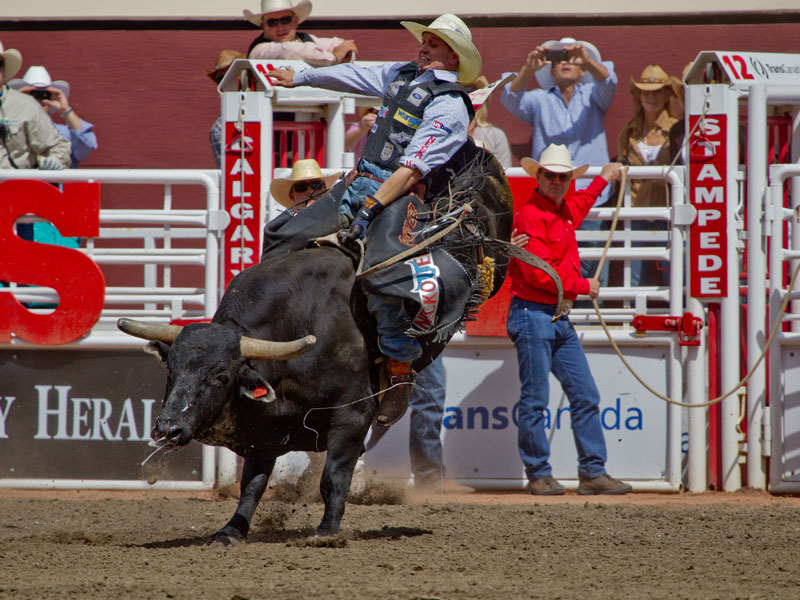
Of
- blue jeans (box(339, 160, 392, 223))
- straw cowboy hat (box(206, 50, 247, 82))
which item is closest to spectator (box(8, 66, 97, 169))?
straw cowboy hat (box(206, 50, 247, 82))

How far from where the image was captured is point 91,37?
11102 millimetres

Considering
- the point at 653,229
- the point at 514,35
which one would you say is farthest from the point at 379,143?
the point at 514,35

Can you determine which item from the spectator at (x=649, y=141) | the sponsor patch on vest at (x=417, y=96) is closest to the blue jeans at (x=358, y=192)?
the sponsor patch on vest at (x=417, y=96)

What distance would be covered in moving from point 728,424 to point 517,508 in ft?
5.85

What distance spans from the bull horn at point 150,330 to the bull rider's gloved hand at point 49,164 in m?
3.78

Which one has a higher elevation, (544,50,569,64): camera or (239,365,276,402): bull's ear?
(544,50,569,64): camera

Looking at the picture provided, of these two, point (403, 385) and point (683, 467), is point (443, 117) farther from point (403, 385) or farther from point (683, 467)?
point (683, 467)

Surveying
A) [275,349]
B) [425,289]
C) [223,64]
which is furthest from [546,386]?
[223,64]

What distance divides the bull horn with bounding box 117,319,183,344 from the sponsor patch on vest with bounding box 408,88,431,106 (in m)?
1.64

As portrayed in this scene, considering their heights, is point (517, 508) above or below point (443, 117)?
below

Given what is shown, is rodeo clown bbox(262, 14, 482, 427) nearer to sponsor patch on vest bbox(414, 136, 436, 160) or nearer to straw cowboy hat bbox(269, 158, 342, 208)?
sponsor patch on vest bbox(414, 136, 436, 160)

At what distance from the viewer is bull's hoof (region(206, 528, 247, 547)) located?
513 centimetres

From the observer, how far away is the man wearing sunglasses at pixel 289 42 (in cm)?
774

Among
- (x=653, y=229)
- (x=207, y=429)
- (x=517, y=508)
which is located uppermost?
(x=653, y=229)
